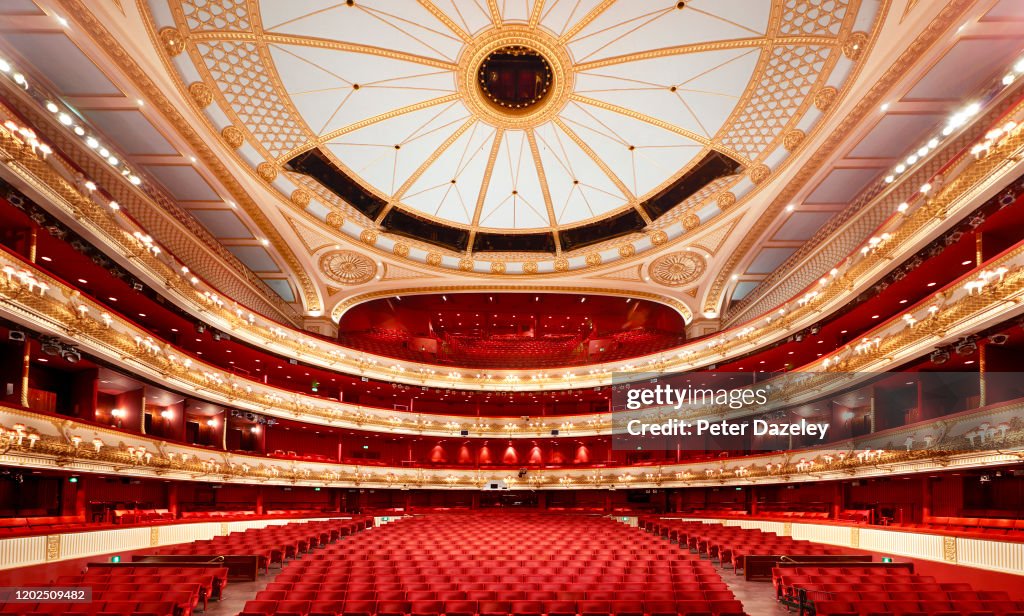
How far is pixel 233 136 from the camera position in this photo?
1959cm

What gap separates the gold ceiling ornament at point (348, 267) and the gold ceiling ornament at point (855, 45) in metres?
19.5

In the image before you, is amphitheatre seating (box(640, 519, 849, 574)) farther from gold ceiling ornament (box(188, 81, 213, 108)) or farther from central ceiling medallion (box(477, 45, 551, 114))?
gold ceiling ornament (box(188, 81, 213, 108))

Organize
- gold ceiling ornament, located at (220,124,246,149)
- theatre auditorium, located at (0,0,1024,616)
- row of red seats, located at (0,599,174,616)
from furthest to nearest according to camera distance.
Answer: gold ceiling ornament, located at (220,124,246,149) < theatre auditorium, located at (0,0,1024,616) < row of red seats, located at (0,599,174,616)

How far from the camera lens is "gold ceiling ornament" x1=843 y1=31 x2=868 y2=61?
50.8ft

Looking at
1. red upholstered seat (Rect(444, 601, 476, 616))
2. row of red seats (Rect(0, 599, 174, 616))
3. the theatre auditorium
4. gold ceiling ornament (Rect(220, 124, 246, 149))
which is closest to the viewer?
row of red seats (Rect(0, 599, 174, 616))

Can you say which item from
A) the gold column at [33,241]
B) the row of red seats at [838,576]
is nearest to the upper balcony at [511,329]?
the gold column at [33,241]

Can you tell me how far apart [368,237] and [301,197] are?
392 cm

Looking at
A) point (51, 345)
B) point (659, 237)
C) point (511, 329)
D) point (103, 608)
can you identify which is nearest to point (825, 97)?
point (659, 237)

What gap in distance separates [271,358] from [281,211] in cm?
635

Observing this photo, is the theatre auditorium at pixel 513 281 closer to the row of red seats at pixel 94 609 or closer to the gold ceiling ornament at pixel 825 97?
the row of red seats at pixel 94 609

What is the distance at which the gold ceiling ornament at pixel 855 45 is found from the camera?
610 inches

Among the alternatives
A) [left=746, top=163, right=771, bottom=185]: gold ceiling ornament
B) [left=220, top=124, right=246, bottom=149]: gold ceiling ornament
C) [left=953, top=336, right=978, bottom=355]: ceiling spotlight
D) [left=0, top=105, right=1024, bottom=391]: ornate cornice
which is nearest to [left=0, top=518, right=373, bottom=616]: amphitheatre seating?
[left=0, top=105, right=1024, bottom=391]: ornate cornice

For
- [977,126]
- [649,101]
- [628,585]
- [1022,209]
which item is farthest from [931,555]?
[649,101]

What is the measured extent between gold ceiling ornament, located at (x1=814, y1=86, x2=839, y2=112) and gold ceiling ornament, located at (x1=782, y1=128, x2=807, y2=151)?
47.7 inches
